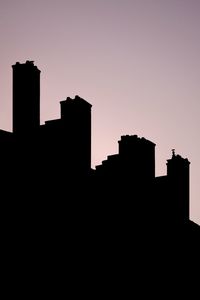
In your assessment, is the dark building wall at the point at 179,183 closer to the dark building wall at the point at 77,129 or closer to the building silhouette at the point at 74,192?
the building silhouette at the point at 74,192

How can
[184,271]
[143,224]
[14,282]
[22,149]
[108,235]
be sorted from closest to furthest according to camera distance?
1. [14,282]
2. [22,149]
3. [108,235]
4. [143,224]
5. [184,271]

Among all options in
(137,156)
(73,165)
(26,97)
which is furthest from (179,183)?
(26,97)

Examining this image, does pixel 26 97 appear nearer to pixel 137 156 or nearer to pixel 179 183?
pixel 137 156

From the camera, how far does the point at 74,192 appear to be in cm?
1466

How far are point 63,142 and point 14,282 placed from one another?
12.6 feet

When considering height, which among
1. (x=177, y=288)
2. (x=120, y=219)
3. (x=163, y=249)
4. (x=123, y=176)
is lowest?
(x=177, y=288)

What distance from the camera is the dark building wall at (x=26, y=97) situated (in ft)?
48.5

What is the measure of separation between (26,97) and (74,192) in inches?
113

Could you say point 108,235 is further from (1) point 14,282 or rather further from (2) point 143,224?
(1) point 14,282

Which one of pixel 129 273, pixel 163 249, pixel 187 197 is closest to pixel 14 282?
pixel 129 273

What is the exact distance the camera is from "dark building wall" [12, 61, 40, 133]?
14.8 m

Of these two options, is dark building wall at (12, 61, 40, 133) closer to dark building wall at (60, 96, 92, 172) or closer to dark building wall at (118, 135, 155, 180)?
dark building wall at (60, 96, 92, 172)

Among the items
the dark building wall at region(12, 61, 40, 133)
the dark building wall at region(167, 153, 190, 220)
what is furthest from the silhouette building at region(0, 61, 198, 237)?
the dark building wall at region(167, 153, 190, 220)

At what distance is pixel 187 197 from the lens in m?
21.5
